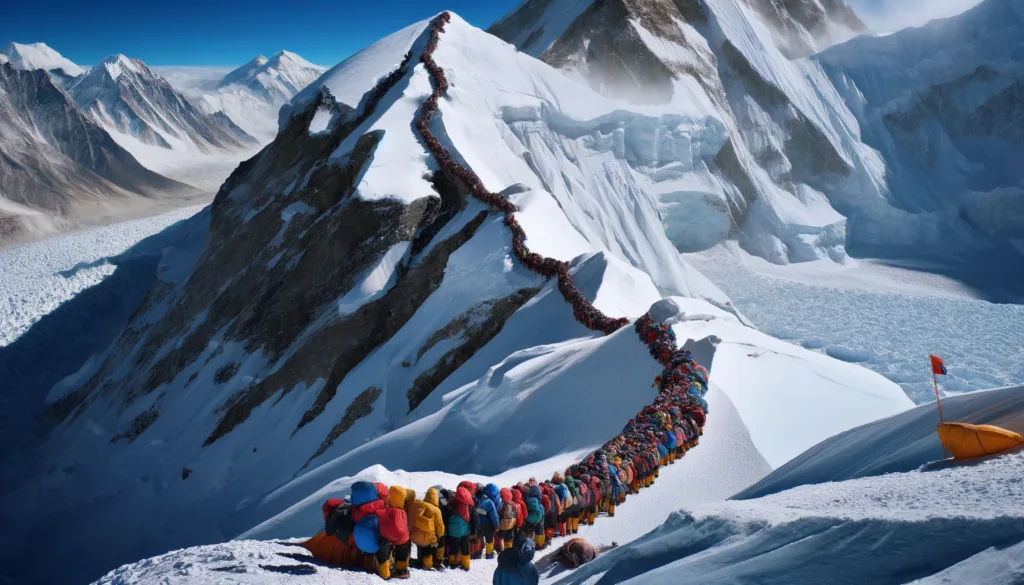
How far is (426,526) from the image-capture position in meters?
7.48

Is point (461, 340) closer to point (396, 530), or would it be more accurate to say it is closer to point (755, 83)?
point (396, 530)

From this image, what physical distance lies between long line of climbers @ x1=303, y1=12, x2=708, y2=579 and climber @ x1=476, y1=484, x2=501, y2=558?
0.04 feet

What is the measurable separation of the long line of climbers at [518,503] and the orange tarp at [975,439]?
4544 millimetres

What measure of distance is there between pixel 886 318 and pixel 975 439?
101 ft

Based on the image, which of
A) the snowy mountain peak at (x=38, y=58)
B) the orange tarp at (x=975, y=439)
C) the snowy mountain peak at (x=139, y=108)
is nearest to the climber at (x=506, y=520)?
the orange tarp at (x=975, y=439)

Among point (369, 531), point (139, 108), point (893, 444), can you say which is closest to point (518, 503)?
point (369, 531)

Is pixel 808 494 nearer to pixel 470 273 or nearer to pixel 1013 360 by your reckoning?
pixel 470 273

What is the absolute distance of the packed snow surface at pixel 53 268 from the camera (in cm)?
5470

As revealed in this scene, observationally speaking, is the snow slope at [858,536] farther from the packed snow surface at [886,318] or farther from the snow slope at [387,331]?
the packed snow surface at [886,318]

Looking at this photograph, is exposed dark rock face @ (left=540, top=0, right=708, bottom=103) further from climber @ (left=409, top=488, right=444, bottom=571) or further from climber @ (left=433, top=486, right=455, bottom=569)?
climber @ (left=409, top=488, right=444, bottom=571)

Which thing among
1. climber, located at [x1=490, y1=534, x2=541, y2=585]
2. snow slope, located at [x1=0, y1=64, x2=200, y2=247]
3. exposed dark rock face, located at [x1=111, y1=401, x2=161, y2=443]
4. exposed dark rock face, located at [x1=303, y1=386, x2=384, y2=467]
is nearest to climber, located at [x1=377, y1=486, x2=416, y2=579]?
climber, located at [x1=490, y1=534, x2=541, y2=585]

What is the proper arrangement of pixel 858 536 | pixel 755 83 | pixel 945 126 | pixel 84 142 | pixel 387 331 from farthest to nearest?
pixel 84 142, pixel 945 126, pixel 755 83, pixel 387 331, pixel 858 536

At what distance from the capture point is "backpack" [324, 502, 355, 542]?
23.5ft

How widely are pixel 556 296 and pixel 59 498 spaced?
19.9m
